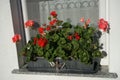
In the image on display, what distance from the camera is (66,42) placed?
1.66 metres

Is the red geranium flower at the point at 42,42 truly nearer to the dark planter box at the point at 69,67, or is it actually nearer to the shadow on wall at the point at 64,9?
the dark planter box at the point at 69,67

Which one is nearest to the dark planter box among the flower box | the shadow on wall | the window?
the flower box

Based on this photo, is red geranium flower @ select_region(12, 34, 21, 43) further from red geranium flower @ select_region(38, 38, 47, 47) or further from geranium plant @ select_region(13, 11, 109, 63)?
red geranium flower @ select_region(38, 38, 47, 47)

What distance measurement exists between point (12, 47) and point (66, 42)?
20.3 inches

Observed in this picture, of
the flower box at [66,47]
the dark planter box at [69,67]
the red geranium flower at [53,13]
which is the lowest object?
the dark planter box at [69,67]

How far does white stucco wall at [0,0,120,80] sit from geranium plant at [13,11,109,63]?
0.09 m

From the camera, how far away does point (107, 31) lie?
1.60 metres

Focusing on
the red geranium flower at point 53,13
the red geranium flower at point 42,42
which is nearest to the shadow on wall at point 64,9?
the red geranium flower at point 53,13

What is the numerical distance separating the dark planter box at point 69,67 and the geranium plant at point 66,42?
0.05 metres

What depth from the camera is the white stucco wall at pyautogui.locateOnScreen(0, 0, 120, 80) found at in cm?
153

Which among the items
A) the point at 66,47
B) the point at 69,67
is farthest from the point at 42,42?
the point at 69,67

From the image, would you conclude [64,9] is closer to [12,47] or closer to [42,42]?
[42,42]

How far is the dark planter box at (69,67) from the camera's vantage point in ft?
5.37

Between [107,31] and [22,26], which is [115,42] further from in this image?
[22,26]
